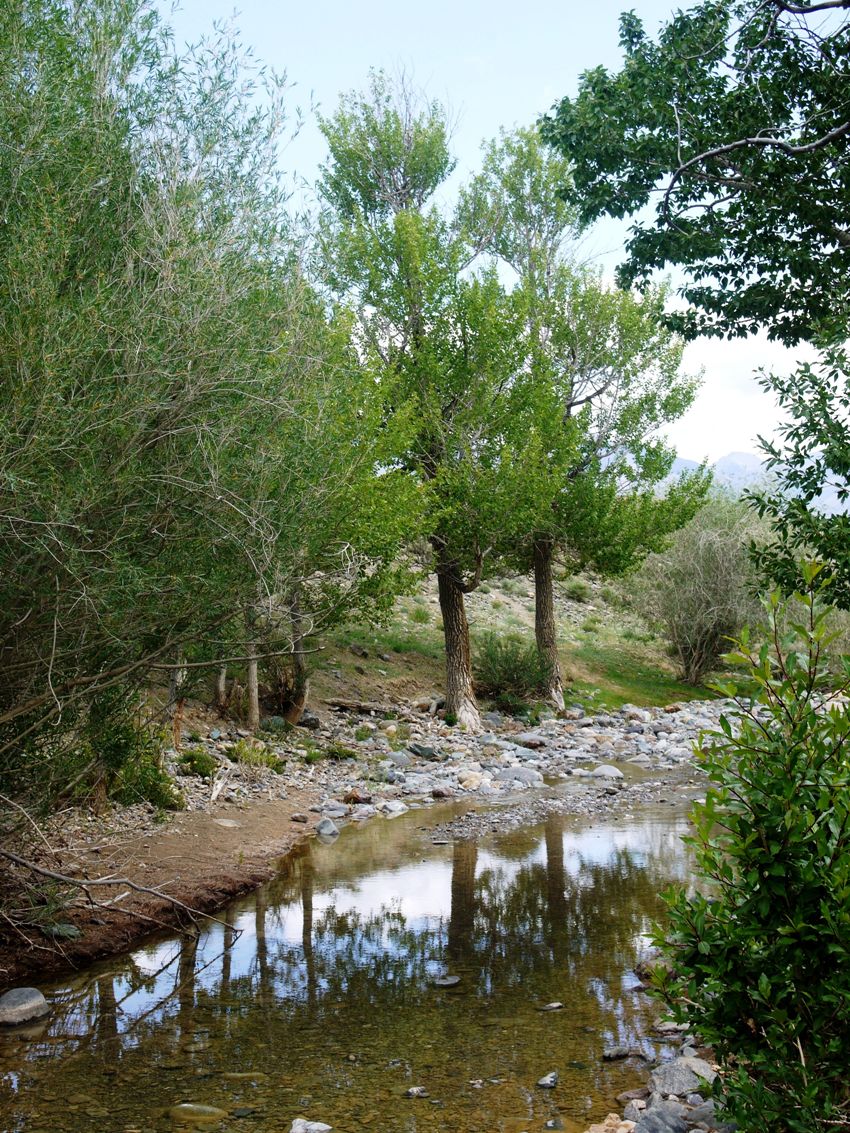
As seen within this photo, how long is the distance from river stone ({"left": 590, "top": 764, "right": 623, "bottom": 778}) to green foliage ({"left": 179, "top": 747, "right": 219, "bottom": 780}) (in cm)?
705

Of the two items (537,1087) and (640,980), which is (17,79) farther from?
(640,980)

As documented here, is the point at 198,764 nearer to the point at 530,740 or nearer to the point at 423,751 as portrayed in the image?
the point at 423,751

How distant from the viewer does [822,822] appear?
387cm

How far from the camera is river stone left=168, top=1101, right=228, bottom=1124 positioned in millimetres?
5859

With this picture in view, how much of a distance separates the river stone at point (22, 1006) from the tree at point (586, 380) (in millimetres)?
18968

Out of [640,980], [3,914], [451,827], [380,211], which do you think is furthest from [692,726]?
[3,914]

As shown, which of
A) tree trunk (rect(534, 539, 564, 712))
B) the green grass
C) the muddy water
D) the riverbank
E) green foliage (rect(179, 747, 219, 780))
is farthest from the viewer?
the green grass

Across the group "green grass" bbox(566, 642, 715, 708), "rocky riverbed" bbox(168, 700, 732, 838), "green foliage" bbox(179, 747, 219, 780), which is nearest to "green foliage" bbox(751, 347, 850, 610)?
"rocky riverbed" bbox(168, 700, 732, 838)

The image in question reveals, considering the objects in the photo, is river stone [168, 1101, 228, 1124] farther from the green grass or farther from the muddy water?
the green grass

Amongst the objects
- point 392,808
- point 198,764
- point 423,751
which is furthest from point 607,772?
point 198,764

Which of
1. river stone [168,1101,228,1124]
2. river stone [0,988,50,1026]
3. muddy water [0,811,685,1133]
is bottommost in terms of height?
muddy water [0,811,685,1133]

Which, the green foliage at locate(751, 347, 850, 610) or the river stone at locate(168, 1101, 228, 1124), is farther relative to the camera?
the green foliage at locate(751, 347, 850, 610)

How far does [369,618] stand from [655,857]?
9.03 m

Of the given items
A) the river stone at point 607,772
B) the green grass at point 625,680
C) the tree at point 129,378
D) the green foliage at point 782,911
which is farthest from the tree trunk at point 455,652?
the green foliage at point 782,911
